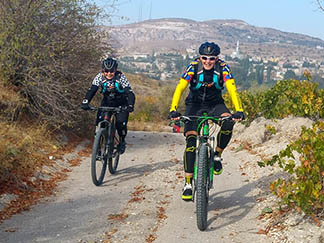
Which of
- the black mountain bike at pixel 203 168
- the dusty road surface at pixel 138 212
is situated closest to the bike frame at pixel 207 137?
the black mountain bike at pixel 203 168

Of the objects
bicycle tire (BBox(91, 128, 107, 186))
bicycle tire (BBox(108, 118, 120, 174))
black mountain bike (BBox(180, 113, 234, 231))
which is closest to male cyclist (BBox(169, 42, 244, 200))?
black mountain bike (BBox(180, 113, 234, 231))

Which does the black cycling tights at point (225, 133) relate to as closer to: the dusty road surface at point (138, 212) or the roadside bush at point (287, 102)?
the dusty road surface at point (138, 212)

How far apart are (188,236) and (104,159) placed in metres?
3.19

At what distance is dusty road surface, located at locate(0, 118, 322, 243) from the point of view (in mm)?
5148

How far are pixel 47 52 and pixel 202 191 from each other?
6.75m

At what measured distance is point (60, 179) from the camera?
324 inches

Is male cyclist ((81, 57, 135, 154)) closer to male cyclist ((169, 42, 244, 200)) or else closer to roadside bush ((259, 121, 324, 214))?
male cyclist ((169, 42, 244, 200))

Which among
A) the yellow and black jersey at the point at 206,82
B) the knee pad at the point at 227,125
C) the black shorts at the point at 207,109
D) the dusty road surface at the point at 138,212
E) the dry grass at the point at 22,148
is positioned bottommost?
the dusty road surface at the point at 138,212

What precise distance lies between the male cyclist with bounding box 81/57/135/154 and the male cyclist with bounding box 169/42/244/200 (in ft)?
7.09

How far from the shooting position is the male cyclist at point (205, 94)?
5.92 m

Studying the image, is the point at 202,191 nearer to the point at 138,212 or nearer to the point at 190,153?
the point at 190,153

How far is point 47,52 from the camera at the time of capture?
10531 millimetres

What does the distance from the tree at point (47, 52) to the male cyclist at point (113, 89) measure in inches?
100.0

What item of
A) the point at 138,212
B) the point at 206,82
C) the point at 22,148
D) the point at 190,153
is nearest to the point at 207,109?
the point at 206,82
